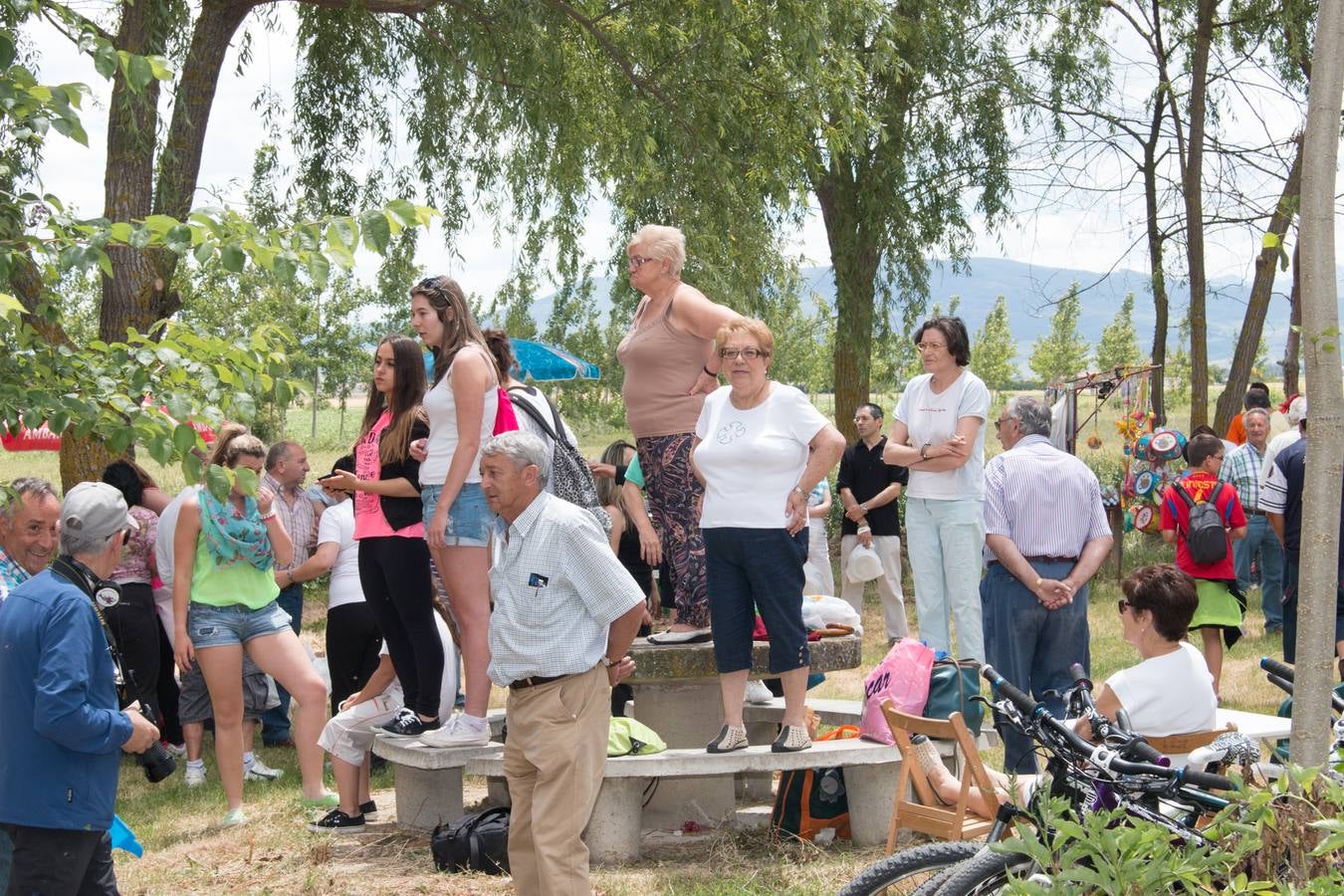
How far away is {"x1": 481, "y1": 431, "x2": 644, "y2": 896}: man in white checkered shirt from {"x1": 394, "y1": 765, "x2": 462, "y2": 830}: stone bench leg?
1755 millimetres

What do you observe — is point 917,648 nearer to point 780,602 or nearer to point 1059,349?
point 780,602

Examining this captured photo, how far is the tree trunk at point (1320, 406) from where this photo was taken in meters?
3.15

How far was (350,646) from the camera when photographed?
7.90 metres

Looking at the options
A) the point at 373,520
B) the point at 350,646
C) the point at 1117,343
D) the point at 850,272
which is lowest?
the point at 350,646

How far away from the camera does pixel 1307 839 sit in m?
2.93

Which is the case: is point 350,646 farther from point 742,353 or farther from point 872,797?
point 742,353

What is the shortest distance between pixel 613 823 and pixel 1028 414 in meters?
2.69

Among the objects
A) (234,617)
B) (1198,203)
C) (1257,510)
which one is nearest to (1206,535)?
(1257,510)

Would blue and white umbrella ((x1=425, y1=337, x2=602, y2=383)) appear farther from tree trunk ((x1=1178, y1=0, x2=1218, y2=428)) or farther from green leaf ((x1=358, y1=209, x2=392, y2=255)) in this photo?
green leaf ((x1=358, y1=209, x2=392, y2=255))

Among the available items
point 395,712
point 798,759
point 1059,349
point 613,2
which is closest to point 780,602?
point 798,759

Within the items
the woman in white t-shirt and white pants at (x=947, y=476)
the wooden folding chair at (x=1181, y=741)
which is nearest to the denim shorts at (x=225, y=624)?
the woman in white t-shirt and white pants at (x=947, y=476)

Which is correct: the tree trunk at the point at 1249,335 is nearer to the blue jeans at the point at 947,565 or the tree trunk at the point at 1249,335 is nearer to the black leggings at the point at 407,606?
the blue jeans at the point at 947,565

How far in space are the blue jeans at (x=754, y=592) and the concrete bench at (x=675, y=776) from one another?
403mm

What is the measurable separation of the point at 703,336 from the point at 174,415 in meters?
2.87
